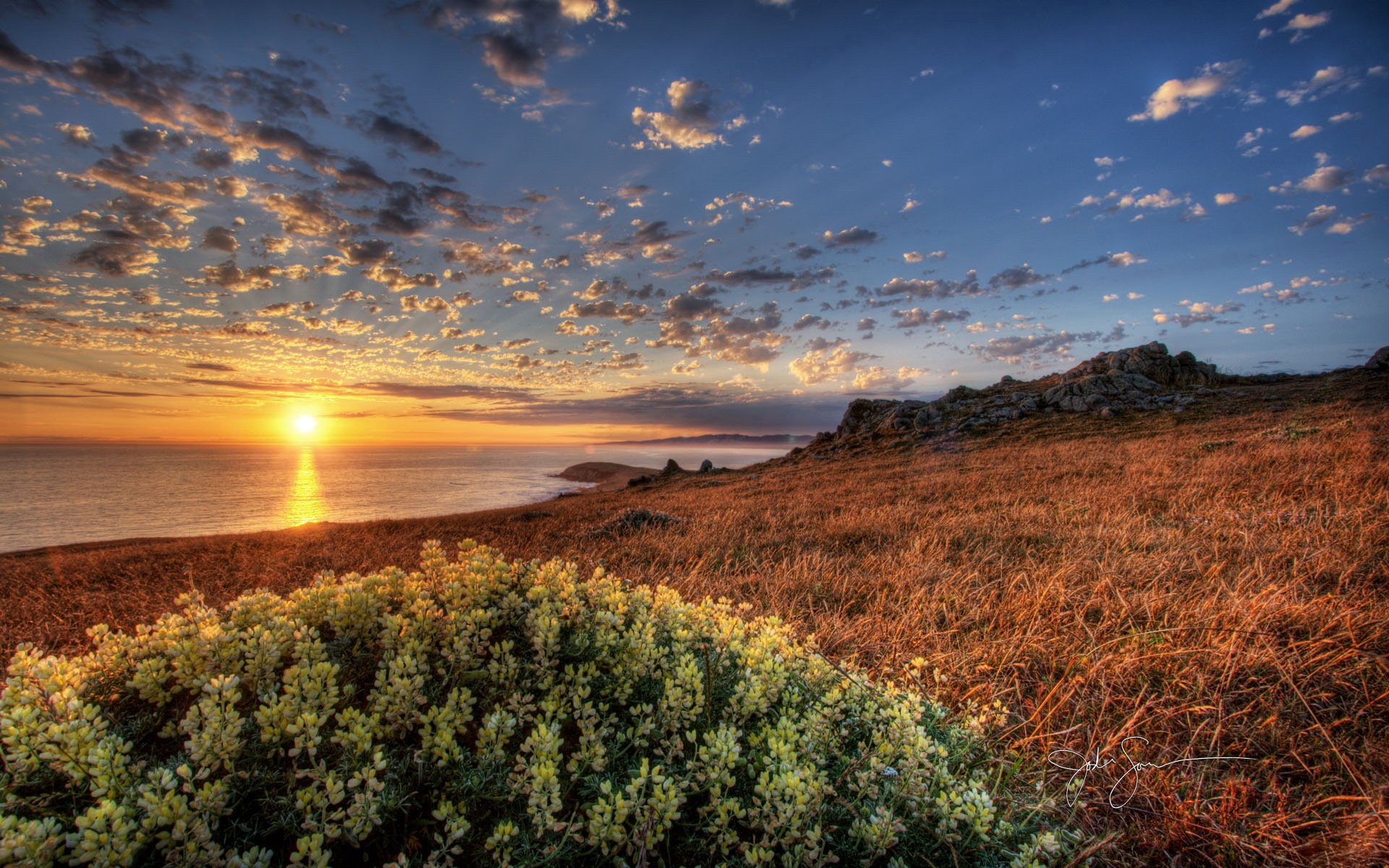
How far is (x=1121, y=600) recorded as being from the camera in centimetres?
440

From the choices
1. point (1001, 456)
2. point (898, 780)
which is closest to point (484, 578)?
point (898, 780)

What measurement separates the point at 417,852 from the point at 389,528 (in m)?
18.5

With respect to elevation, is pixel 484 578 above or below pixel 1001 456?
above

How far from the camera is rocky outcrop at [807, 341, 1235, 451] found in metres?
39.8

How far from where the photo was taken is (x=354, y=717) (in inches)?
68.1

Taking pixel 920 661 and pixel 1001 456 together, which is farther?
pixel 1001 456

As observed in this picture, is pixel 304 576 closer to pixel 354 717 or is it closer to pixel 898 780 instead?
pixel 354 717

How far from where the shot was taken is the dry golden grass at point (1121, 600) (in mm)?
2578

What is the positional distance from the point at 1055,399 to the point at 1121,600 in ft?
150

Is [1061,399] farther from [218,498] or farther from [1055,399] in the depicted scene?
[218,498]

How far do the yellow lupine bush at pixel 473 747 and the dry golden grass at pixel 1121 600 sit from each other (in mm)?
1045
